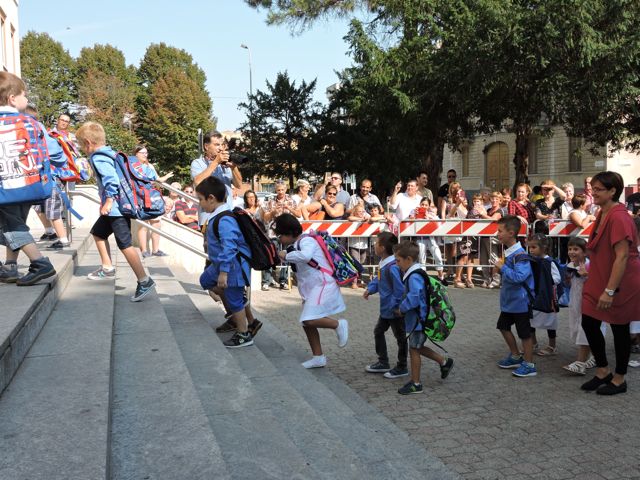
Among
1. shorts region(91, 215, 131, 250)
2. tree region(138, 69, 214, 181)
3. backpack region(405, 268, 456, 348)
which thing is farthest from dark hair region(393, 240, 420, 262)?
tree region(138, 69, 214, 181)

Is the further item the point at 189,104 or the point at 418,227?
the point at 189,104

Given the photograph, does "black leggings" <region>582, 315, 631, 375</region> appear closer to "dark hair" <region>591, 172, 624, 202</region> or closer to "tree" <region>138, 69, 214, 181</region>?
"dark hair" <region>591, 172, 624, 202</region>

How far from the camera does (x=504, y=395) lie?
516 centimetres

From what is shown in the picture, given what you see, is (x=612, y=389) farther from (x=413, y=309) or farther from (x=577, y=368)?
(x=413, y=309)

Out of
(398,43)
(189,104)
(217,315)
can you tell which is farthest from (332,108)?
(217,315)

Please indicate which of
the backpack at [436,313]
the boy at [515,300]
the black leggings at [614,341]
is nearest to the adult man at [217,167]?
the backpack at [436,313]

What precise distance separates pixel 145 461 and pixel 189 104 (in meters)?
49.1

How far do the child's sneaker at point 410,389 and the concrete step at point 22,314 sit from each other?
2.91 m

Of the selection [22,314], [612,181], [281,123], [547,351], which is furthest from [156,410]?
[281,123]

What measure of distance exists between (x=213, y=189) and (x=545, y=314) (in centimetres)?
363

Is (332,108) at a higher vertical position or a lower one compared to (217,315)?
higher

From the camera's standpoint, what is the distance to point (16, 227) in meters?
4.85

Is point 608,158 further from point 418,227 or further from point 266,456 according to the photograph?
point 266,456

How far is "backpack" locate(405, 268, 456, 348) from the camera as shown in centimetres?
Result: 507
